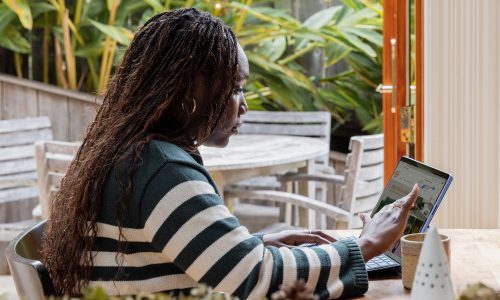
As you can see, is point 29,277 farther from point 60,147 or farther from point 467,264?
point 60,147

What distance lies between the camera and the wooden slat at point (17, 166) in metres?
4.48

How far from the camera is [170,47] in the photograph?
58.6 inches

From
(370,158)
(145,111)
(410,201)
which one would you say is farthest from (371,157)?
(145,111)

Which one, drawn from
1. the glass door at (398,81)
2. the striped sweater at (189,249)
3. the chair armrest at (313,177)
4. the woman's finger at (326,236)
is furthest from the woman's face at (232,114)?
the chair armrest at (313,177)

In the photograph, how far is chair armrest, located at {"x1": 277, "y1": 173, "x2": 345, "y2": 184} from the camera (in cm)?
413

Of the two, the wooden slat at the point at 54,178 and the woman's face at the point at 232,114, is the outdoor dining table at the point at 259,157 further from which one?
the woman's face at the point at 232,114

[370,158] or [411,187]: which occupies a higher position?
[411,187]

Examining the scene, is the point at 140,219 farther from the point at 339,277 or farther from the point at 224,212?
the point at 339,277

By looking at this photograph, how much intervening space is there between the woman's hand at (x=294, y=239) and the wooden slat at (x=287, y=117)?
3155 millimetres

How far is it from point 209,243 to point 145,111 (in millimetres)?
269

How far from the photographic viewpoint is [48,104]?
5.15m

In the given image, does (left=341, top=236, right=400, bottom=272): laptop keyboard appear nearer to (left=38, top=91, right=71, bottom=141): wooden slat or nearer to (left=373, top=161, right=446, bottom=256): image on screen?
(left=373, top=161, right=446, bottom=256): image on screen

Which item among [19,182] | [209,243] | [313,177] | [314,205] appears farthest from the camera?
[313,177]

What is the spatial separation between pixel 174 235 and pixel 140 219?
7cm
